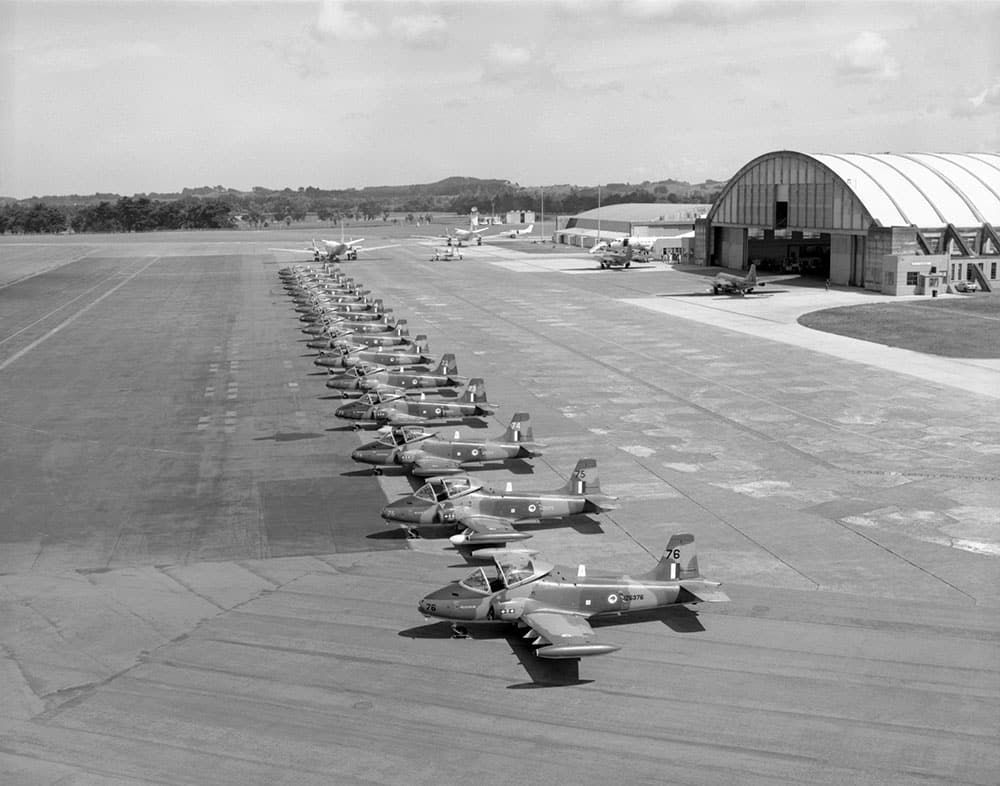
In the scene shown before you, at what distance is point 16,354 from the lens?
89.8 metres

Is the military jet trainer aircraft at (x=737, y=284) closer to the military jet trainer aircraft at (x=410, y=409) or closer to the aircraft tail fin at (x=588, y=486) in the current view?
the military jet trainer aircraft at (x=410, y=409)

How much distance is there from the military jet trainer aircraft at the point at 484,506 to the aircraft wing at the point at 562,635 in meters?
8.53

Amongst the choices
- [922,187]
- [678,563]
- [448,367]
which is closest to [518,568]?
[678,563]

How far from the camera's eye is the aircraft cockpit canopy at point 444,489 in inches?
1671

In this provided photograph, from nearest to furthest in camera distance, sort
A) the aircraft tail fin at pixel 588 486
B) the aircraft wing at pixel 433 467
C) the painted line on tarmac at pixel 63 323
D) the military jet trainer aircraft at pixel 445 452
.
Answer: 1. the aircraft tail fin at pixel 588 486
2. the aircraft wing at pixel 433 467
3. the military jet trainer aircraft at pixel 445 452
4. the painted line on tarmac at pixel 63 323

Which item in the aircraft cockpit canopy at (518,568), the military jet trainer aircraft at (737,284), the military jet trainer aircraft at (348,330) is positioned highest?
the military jet trainer aircraft at (737,284)

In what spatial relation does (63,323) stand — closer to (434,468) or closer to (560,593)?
(434,468)

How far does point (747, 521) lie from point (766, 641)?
464 inches

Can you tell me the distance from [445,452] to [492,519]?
9.74 metres

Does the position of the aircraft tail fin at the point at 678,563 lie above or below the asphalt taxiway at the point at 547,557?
above

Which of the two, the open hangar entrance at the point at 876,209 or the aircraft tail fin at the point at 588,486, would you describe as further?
the open hangar entrance at the point at 876,209

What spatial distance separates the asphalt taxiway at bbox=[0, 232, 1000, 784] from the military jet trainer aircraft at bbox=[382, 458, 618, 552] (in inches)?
38.0

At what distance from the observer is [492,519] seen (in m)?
41.0

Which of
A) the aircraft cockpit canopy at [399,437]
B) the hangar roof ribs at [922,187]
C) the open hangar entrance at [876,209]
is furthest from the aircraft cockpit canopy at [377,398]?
the hangar roof ribs at [922,187]
